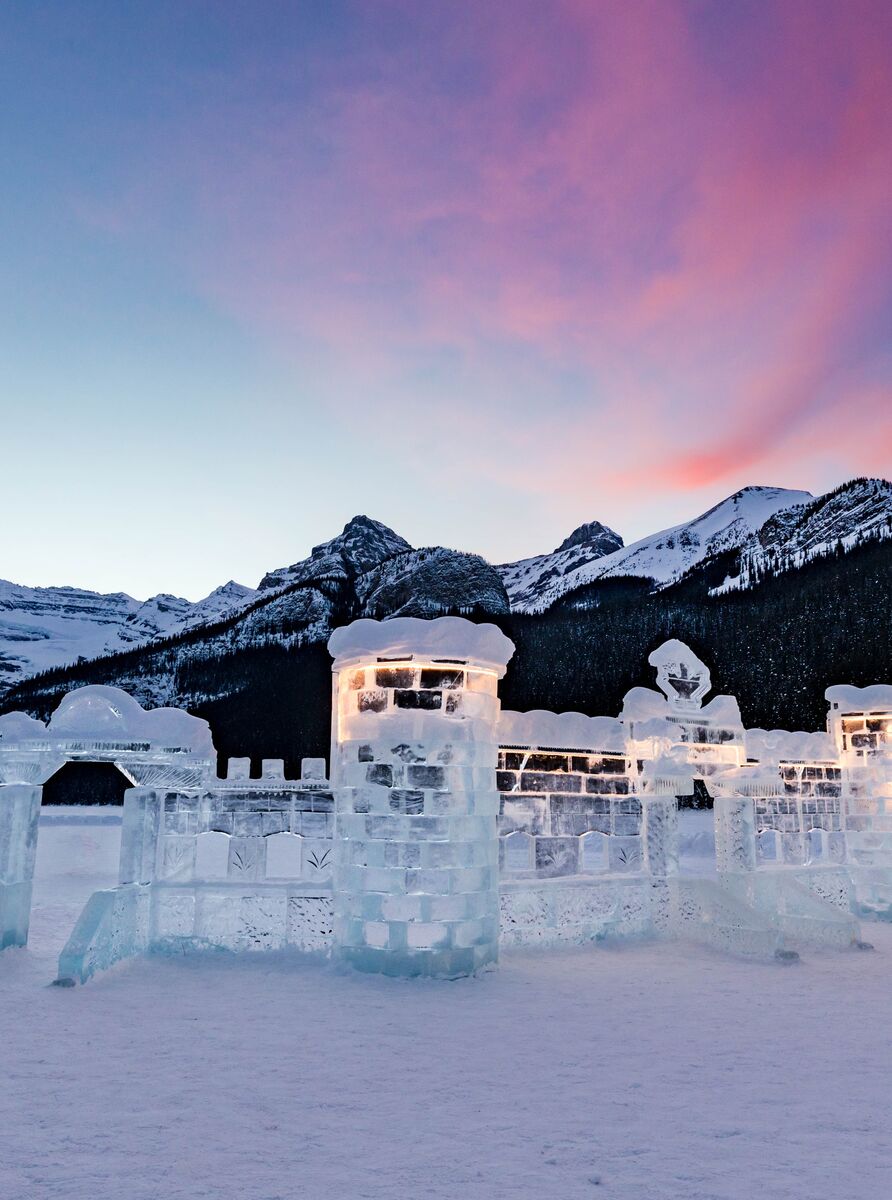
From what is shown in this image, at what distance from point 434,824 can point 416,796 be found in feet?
0.95

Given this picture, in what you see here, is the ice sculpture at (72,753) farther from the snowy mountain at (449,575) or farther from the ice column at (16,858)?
the snowy mountain at (449,575)

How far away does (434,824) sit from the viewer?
7.04 meters

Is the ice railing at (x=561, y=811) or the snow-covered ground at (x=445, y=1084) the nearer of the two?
the snow-covered ground at (x=445, y=1084)

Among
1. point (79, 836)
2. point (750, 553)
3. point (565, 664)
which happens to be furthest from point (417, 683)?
point (750, 553)

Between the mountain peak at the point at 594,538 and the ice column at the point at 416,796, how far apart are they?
116474mm

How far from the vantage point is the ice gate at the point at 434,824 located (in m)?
6.99

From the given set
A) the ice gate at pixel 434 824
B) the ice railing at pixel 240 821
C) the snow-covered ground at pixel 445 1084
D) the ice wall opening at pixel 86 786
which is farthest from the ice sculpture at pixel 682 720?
the ice wall opening at pixel 86 786

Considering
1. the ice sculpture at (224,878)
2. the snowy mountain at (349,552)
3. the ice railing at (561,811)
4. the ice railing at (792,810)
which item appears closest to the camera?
the ice sculpture at (224,878)

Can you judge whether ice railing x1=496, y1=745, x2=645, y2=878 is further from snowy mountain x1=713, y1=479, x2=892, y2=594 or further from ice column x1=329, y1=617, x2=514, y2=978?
snowy mountain x1=713, y1=479, x2=892, y2=594

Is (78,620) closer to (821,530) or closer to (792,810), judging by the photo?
(821,530)

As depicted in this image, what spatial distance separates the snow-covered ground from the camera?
316 cm

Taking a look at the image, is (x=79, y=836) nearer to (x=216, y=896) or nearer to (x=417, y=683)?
(x=216, y=896)

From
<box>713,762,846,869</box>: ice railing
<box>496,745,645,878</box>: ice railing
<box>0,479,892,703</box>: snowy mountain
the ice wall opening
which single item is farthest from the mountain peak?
<box>496,745,645,878</box>: ice railing

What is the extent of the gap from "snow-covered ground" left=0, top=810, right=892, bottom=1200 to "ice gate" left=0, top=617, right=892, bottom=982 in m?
0.58
